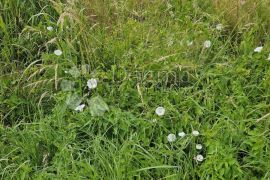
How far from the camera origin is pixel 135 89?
263 cm

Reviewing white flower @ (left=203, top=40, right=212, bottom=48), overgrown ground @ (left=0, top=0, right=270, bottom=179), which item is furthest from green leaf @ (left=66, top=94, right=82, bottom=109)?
white flower @ (left=203, top=40, right=212, bottom=48)

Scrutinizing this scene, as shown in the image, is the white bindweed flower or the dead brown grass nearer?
the white bindweed flower

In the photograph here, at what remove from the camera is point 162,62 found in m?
2.78

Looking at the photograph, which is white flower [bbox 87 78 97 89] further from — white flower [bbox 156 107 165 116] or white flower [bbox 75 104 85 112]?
white flower [bbox 156 107 165 116]

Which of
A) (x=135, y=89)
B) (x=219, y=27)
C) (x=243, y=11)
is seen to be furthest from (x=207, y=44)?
(x=135, y=89)

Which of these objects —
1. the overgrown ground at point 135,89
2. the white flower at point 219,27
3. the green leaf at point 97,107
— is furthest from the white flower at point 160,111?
the white flower at point 219,27

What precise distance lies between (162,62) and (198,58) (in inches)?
10.5

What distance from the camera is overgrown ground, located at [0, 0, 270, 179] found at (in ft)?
7.50

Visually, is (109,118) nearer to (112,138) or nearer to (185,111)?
(112,138)

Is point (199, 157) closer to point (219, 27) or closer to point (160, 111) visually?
point (160, 111)

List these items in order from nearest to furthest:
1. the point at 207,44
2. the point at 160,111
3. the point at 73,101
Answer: the point at 160,111, the point at 73,101, the point at 207,44

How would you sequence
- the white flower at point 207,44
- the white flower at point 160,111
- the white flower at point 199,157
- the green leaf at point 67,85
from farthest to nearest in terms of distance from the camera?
the white flower at point 207,44 < the green leaf at point 67,85 < the white flower at point 160,111 < the white flower at point 199,157

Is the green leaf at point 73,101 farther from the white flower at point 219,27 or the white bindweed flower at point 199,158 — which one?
the white flower at point 219,27

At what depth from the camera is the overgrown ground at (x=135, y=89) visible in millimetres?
2285
